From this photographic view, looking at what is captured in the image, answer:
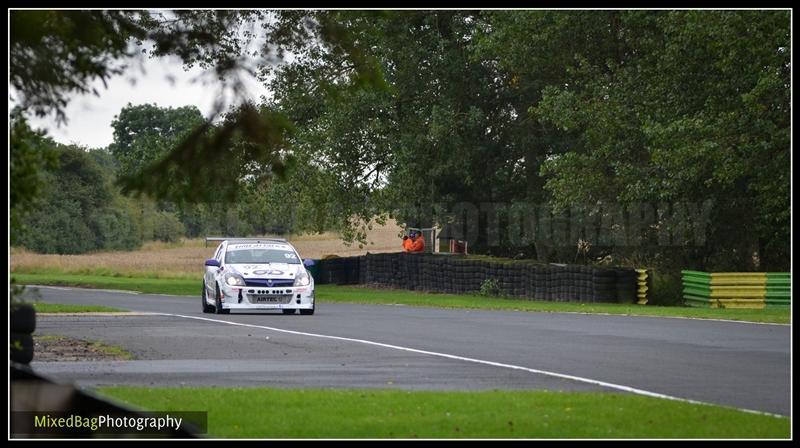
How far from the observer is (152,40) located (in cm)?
1277

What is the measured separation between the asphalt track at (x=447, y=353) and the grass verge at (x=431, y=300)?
7.51 ft

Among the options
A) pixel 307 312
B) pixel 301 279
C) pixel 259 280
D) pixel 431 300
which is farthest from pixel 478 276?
pixel 259 280

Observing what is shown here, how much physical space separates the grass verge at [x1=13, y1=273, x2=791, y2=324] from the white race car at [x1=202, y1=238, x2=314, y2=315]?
466 cm

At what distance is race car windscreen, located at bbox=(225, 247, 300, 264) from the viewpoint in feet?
101

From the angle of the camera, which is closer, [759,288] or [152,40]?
[152,40]

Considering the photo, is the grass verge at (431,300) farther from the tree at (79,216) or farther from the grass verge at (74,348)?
the tree at (79,216)

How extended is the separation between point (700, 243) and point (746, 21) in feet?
33.7

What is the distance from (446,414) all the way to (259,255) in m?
19.2

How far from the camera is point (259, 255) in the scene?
3091 centimetres

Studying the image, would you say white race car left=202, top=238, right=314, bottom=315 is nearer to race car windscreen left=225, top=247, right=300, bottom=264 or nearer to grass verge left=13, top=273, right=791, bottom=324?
race car windscreen left=225, top=247, right=300, bottom=264

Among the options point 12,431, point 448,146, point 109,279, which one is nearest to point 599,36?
point 448,146

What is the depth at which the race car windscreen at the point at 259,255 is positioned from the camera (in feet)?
101

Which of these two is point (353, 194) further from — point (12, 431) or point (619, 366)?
point (12, 431)
